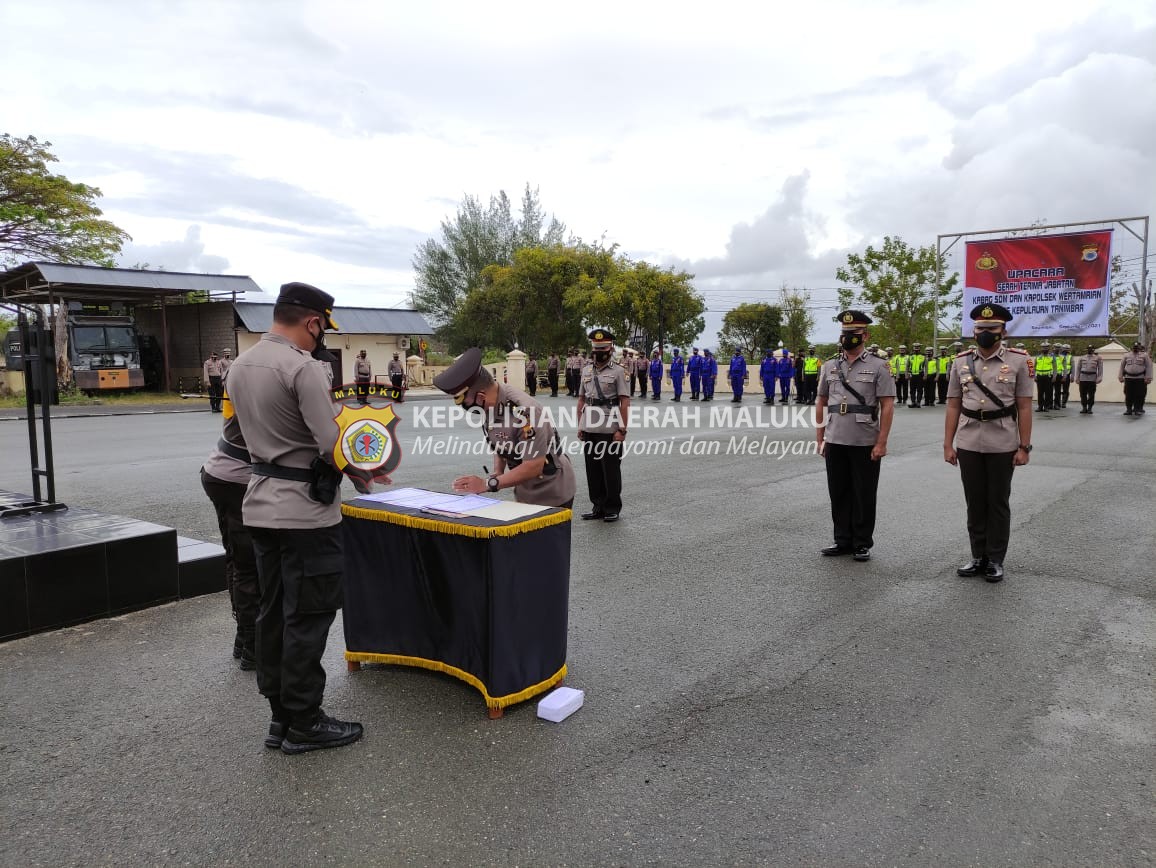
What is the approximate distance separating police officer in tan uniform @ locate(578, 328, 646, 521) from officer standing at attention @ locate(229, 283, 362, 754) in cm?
489

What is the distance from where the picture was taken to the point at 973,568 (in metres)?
6.07

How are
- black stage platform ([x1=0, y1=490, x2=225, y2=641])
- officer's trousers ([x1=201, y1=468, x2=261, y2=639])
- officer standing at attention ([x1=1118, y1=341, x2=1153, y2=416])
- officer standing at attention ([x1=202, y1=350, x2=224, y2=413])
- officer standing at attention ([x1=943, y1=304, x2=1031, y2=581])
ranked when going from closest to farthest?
1. officer's trousers ([x1=201, y1=468, x2=261, y2=639])
2. black stage platform ([x1=0, y1=490, x2=225, y2=641])
3. officer standing at attention ([x1=943, y1=304, x2=1031, y2=581])
4. officer standing at attention ([x1=1118, y1=341, x2=1153, y2=416])
5. officer standing at attention ([x1=202, y1=350, x2=224, y2=413])

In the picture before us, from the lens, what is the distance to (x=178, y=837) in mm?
2824

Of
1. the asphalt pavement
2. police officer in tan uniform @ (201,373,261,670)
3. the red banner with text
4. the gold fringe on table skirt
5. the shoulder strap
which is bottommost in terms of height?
the asphalt pavement

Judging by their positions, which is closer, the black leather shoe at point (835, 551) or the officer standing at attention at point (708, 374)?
the black leather shoe at point (835, 551)

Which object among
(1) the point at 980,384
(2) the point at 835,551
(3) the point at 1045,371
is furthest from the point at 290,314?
(3) the point at 1045,371

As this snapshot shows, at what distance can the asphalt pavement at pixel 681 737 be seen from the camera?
2805 millimetres

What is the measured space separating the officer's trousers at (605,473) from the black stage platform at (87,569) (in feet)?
12.1

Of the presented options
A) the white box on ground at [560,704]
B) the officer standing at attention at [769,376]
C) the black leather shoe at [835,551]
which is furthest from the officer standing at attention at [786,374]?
the white box on ground at [560,704]

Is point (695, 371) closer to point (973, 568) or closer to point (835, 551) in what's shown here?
point (835, 551)

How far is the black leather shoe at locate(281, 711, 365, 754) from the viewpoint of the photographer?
135 inches

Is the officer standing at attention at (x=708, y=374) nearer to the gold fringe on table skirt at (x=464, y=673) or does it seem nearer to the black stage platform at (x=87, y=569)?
the black stage platform at (x=87, y=569)

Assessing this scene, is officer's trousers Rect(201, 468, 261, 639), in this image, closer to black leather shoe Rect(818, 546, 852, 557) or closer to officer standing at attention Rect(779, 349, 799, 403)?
black leather shoe Rect(818, 546, 852, 557)

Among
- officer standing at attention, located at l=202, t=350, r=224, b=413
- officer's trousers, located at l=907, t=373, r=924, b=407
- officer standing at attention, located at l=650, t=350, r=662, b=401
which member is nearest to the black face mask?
officer's trousers, located at l=907, t=373, r=924, b=407
